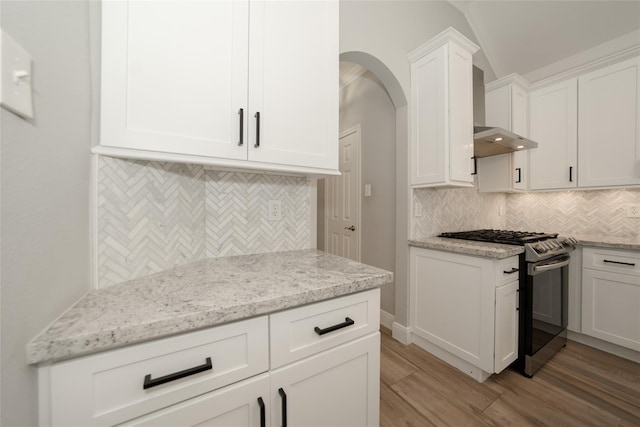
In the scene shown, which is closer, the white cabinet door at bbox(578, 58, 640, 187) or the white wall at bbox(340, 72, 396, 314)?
the white cabinet door at bbox(578, 58, 640, 187)

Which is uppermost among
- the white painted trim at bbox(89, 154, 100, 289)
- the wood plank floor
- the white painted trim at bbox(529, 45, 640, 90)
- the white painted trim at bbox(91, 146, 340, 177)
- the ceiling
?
the ceiling

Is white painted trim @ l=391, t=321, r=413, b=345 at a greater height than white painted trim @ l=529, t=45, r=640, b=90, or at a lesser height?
lesser

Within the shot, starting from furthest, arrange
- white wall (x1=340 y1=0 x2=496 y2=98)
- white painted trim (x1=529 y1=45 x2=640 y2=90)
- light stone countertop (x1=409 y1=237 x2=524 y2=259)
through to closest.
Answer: white painted trim (x1=529 y1=45 x2=640 y2=90), white wall (x1=340 y1=0 x2=496 y2=98), light stone countertop (x1=409 y1=237 x2=524 y2=259)

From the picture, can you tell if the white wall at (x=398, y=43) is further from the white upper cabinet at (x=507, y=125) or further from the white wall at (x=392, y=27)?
the white upper cabinet at (x=507, y=125)

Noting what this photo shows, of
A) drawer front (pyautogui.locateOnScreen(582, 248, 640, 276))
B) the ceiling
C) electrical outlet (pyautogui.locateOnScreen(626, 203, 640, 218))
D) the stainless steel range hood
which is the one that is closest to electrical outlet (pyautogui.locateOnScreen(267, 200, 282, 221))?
the stainless steel range hood

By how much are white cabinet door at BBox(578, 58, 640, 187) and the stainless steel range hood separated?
1.66 feet

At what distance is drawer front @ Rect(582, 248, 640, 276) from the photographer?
1844mm

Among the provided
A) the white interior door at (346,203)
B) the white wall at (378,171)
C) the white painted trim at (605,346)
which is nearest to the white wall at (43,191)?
the white wall at (378,171)

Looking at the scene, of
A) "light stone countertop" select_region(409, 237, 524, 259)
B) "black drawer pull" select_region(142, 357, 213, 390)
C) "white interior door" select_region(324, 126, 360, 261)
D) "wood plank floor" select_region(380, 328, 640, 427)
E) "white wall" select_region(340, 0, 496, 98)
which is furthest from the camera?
"white interior door" select_region(324, 126, 360, 261)

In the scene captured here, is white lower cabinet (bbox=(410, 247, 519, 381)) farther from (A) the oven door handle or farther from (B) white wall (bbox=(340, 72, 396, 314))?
(B) white wall (bbox=(340, 72, 396, 314))

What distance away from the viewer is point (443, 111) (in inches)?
72.9

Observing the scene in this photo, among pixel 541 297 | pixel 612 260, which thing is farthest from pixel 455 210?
pixel 612 260

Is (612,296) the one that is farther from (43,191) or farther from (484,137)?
(43,191)

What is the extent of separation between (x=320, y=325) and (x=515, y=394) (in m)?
1.64
